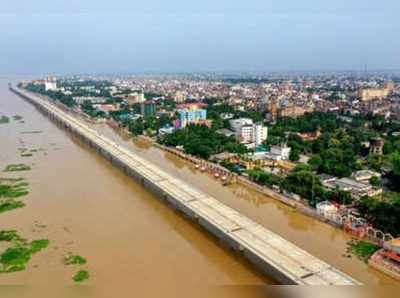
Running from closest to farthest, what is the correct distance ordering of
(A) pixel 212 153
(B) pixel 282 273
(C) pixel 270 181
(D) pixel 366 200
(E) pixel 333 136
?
(B) pixel 282 273 → (D) pixel 366 200 → (C) pixel 270 181 → (A) pixel 212 153 → (E) pixel 333 136

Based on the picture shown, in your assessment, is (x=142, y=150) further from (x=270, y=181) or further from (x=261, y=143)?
(x=270, y=181)

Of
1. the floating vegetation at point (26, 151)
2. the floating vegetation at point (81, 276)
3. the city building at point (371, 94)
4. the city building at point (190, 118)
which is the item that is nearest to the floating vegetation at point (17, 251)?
the floating vegetation at point (81, 276)

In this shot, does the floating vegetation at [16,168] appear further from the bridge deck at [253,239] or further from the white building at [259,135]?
the white building at [259,135]

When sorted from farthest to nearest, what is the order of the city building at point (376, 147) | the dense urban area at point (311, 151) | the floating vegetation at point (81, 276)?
→ the city building at point (376, 147)
the dense urban area at point (311, 151)
the floating vegetation at point (81, 276)

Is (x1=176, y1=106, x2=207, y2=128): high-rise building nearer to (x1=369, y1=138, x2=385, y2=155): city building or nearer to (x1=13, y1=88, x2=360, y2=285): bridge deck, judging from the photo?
(x1=369, y1=138, x2=385, y2=155): city building

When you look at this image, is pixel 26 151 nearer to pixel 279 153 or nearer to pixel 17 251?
pixel 17 251

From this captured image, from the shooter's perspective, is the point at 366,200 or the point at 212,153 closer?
the point at 366,200

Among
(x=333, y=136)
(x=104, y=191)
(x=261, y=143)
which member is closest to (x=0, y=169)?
(x=104, y=191)

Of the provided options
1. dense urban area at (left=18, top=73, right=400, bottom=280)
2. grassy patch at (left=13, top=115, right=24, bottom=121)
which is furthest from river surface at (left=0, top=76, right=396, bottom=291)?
grassy patch at (left=13, top=115, right=24, bottom=121)
